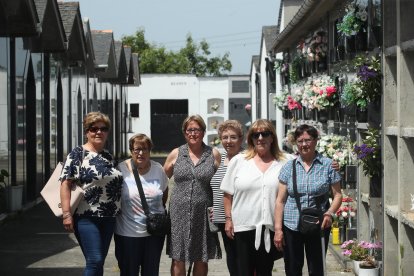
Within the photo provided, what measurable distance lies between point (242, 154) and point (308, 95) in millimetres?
7737

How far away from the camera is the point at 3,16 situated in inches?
640

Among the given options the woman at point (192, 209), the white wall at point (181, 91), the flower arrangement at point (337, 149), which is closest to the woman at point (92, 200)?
the woman at point (192, 209)

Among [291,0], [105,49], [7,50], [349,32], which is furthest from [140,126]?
[349,32]

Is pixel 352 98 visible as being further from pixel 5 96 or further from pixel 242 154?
pixel 5 96

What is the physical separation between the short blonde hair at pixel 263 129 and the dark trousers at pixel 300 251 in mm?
635

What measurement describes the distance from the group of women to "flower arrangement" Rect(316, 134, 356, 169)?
462cm

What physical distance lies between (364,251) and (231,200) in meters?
2.99

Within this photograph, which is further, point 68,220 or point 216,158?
point 216,158

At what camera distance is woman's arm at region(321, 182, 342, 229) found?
307 inches

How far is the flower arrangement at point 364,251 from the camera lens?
1037 cm

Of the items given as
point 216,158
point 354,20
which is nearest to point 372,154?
point 354,20

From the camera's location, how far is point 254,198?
Result: 8.01 metres

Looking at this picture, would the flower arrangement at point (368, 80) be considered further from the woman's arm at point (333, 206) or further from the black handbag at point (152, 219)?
the black handbag at point (152, 219)

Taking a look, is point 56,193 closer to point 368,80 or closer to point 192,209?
point 192,209
